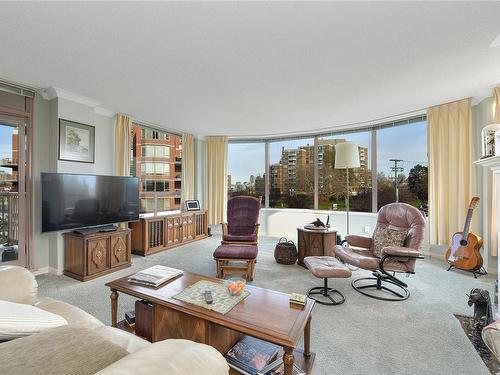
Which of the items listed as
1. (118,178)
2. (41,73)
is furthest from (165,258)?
(41,73)

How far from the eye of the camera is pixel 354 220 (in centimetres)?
498

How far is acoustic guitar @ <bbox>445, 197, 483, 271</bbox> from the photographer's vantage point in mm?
3197

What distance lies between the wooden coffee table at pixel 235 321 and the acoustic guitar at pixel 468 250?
294 centimetres

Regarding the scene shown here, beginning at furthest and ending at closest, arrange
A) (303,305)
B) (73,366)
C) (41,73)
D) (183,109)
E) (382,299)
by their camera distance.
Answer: (183,109) < (41,73) < (382,299) < (303,305) < (73,366)

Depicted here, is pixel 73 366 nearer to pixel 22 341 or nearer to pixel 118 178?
pixel 22 341

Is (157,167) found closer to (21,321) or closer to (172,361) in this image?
(21,321)

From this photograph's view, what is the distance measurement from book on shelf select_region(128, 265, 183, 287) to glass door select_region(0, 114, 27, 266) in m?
2.30

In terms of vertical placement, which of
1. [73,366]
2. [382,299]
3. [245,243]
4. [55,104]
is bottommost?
[382,299]

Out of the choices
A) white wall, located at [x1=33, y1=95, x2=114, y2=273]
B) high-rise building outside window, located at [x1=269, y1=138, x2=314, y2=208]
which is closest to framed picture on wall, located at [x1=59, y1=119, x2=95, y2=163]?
white wall, located at [x1=33, y1=95, x2=114, y2=273]

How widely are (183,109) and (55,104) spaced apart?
170cm

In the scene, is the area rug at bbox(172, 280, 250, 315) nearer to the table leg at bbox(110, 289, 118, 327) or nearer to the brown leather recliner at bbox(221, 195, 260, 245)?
A: the table leg at bbox(110, 289, 118, 327)

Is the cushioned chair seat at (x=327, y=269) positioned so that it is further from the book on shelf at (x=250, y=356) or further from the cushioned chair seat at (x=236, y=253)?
the book on shelf at (x=250, y=356)

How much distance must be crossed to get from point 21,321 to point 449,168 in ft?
16.1

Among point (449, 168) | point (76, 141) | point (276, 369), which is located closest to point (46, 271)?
point (76, 141)
